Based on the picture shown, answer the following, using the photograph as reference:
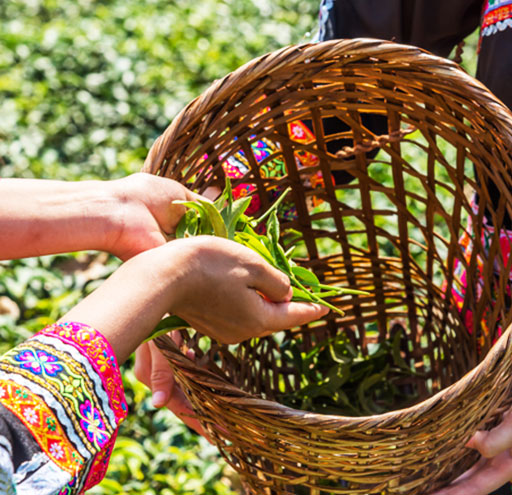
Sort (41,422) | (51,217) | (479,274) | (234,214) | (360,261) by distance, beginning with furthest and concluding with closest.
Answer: (360,261), (479,274), (234,214), (51,217), (41,422)

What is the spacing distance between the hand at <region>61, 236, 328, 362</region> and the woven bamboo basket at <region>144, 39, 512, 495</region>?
2.9 inches

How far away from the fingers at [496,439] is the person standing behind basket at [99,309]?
292 mm

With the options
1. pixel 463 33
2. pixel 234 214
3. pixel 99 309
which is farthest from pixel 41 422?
pixel 463 33

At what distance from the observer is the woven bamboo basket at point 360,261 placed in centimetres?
78

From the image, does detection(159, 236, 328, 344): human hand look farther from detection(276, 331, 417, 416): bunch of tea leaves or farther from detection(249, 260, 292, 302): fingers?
detection(276, 331, 417, 416): bunch of tea leaves

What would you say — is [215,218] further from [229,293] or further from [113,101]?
[113,101]

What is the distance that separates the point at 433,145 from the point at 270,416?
0.60 meters

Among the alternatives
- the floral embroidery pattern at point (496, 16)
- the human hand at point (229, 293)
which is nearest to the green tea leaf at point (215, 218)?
the human hand at point (229, 293)

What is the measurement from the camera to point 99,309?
68cm

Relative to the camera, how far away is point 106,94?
2.77m

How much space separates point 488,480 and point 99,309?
0.67 meters

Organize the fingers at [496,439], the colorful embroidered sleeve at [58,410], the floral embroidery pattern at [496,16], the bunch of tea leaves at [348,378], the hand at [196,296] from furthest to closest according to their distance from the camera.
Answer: the bunch of tea leaves at [348,378], the floral embroidery pattern at [496,16], the fingers at [496,439], the hand at [196,296], the colorful embroidered sleeve at [58,410]

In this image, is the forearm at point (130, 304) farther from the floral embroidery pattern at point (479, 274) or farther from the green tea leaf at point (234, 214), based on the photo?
the floral embroidery pattern at point (479, 274)

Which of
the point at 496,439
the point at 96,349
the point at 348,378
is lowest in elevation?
the point at 348,378
